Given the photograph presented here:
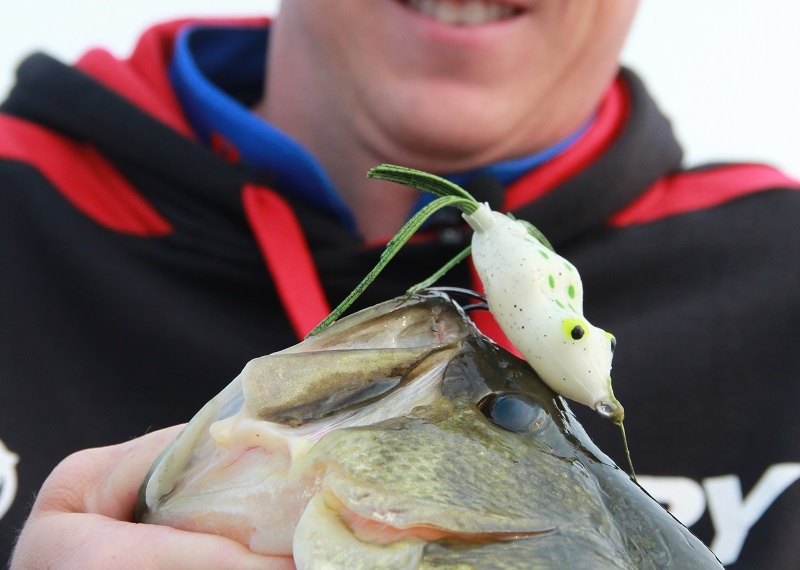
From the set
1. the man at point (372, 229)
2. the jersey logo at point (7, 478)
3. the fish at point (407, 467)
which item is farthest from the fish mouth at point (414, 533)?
the jersey logo at point (7, 478)

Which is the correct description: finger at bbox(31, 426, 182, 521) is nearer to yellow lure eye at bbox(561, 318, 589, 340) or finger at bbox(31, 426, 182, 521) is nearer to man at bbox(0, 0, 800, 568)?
yellow lure eye at bbox(561, 318, 589, 340)

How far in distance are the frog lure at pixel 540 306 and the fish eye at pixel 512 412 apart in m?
0.05

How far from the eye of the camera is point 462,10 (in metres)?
2.35

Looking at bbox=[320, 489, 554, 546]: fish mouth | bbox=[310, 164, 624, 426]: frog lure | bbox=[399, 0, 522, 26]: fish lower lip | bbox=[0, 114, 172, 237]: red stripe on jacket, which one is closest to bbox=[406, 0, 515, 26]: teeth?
bbox=[399, 0, 522, 26]: fish lower lip

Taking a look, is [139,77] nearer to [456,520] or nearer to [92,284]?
[92,284]

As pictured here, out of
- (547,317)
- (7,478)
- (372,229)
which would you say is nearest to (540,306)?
(547,317)

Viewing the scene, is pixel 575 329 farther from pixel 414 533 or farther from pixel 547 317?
pixel 414 533

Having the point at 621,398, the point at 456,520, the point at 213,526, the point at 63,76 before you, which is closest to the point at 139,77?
the point at 63,76

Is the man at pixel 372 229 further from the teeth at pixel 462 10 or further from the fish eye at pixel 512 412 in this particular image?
the fish eye at pixel 512 412

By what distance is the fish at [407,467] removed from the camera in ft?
2.64

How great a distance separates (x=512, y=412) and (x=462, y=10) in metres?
1.65

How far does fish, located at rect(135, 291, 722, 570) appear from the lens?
80 cm

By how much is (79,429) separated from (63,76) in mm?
973

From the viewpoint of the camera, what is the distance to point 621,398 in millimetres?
2205
